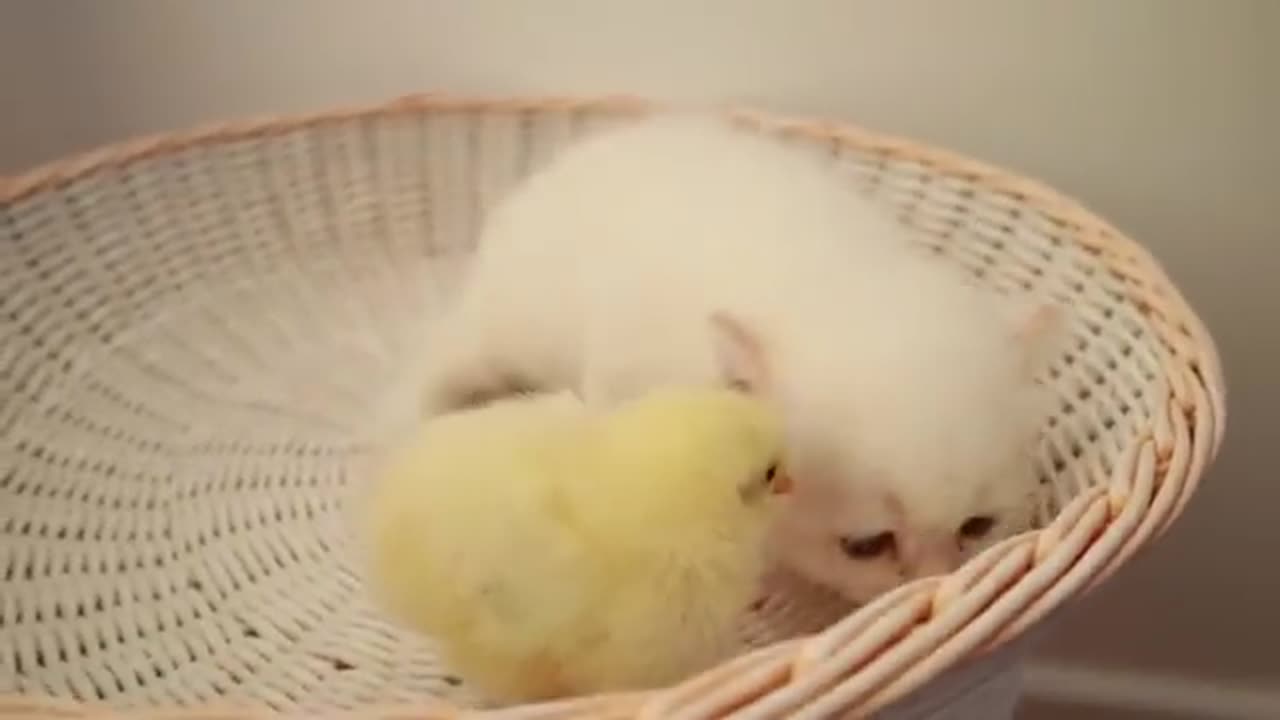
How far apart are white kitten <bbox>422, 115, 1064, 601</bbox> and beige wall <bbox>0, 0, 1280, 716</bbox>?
0.65 feet

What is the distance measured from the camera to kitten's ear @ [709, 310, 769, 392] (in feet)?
2.52

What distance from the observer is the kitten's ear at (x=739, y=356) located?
0.77 meters

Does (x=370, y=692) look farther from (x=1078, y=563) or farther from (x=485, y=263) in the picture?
(x=1078, y=563)

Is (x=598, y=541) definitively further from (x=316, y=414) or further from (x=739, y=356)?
(x=316, y=414)

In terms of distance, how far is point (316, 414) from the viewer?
1.09 metres

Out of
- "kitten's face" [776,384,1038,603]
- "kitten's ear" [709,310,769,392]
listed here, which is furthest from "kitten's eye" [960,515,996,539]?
"kitten's ear" [709,310,769,392]

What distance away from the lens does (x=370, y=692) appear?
854 millimetres

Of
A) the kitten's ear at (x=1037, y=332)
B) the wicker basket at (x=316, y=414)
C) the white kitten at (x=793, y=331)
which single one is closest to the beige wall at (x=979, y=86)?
the wicker basket at (x=316, y=414)

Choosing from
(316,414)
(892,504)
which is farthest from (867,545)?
(316,414)

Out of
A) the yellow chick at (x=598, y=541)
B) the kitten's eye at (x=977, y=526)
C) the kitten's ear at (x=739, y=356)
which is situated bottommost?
the kitten's eye at (x=977, y=526)

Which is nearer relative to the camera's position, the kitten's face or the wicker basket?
the wicker basket

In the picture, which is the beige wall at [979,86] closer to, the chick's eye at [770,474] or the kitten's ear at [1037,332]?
the kitten's ear at [1037,332]

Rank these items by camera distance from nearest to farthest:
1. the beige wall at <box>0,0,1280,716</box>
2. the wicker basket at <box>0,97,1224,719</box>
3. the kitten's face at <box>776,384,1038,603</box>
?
the wicker basket at <box>0,97,1224,719</box>, the kitten's face at <box>776,384,1038,603</box>, the beige wall at <box>0,0,1280,716</box>

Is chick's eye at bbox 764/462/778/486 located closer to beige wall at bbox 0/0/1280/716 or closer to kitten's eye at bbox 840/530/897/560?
kitten's eye at bbox 840/530/897/560
